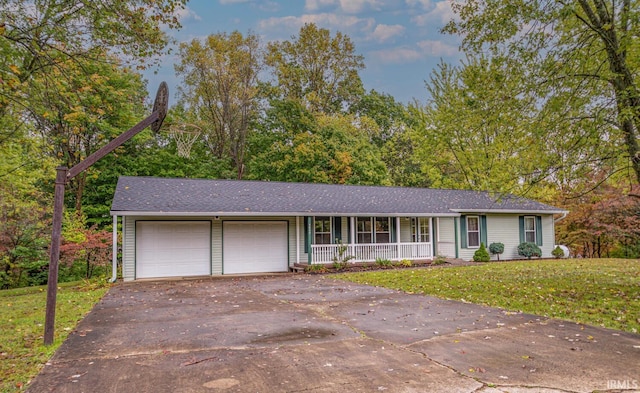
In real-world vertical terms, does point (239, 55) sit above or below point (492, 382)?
above

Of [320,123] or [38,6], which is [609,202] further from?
[38,6]

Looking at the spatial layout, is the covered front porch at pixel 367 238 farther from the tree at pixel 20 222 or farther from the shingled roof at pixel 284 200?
the tree at pixel 20 222

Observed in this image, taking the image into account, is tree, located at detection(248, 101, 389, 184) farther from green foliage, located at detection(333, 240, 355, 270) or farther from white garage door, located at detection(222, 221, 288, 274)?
white garage door, located at detection(222, 221, 288, 274)

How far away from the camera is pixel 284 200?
17.4 metres

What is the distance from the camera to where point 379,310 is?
7.92m

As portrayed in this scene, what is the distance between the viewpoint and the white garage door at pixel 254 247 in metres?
15.9

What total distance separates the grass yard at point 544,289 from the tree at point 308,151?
1268 centimetres

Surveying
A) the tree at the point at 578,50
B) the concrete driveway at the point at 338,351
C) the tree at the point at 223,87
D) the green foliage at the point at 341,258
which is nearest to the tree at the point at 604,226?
the green foliage at the point at 341,258

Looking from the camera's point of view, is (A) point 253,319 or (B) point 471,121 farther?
(B) point 471,121

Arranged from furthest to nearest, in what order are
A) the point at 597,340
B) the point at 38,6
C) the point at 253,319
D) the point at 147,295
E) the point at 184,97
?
the point at 184,97
the point at 147,295
the point at 38,6
the point at 253,319
the point at 597,340

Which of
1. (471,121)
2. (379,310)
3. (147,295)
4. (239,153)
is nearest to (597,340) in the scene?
(379,310)

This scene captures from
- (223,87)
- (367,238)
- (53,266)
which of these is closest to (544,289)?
(367,238)

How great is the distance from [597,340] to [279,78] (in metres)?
29.0

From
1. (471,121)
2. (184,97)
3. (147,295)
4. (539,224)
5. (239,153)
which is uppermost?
(184,97)
